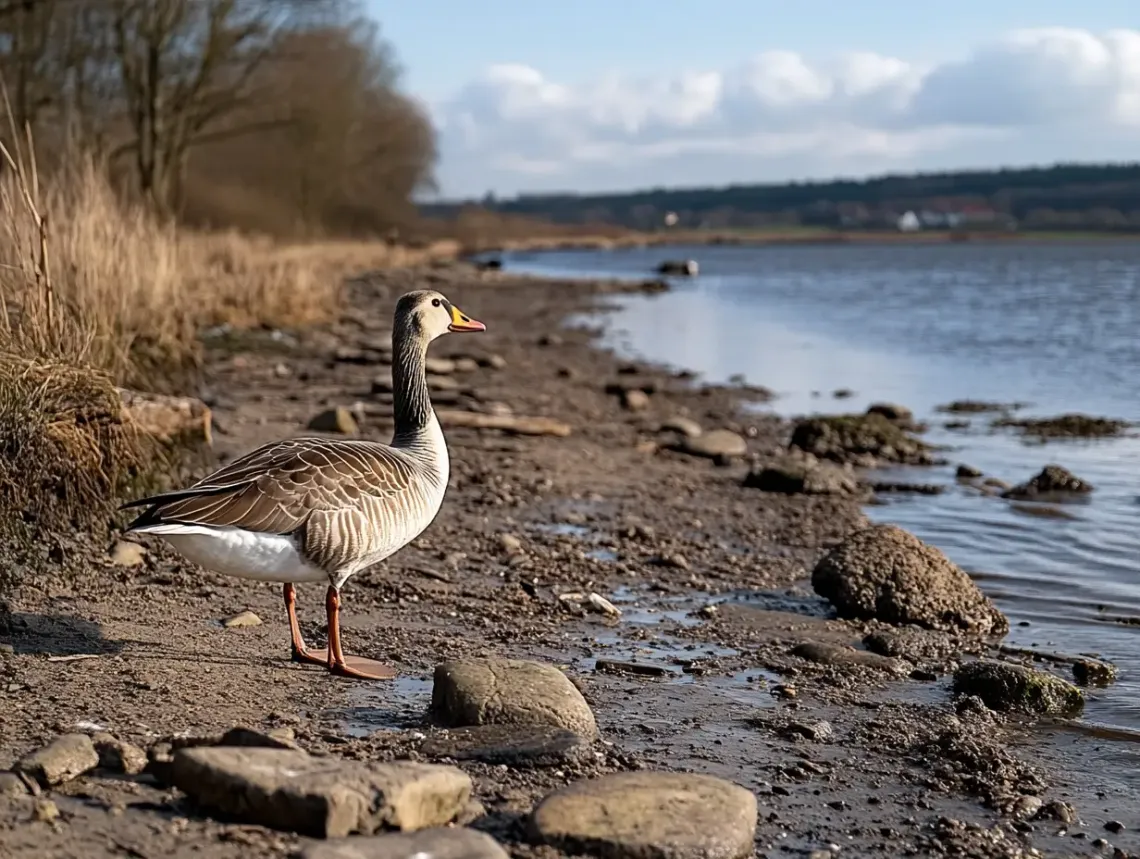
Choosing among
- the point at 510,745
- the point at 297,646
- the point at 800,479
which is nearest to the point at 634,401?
the point at 800,479

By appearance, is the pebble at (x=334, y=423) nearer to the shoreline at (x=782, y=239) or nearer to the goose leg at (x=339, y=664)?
the goose leg at (x=339, y=664)

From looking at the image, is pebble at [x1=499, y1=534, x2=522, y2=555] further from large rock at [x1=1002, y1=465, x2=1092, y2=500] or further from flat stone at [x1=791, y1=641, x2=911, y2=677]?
large rock at [x1=1002, y1=465, x2=1092, y2=500]

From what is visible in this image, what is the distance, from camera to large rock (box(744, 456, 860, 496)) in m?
11.2

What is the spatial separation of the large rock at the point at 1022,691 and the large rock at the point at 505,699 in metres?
2.02

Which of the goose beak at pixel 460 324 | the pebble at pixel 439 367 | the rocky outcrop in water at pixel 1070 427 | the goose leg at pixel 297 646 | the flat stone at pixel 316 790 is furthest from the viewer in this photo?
the pebble at pixel 439 367

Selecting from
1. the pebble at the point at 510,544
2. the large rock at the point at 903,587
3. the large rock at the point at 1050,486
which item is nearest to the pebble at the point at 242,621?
the pebble at the point at 510,544

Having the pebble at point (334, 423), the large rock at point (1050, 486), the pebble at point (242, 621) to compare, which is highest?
the pebble at point (334, 423)

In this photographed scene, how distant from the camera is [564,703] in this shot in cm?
500

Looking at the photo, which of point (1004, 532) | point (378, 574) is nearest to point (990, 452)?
point (1004, 532)

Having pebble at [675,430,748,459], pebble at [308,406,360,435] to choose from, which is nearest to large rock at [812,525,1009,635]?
pebble at [675,430,748,459]

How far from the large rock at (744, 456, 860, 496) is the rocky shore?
0.47 metres

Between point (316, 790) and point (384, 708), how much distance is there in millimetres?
1614

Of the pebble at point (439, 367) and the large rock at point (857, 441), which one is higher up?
the pebble at point (439, 367)

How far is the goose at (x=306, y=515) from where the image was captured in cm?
530
